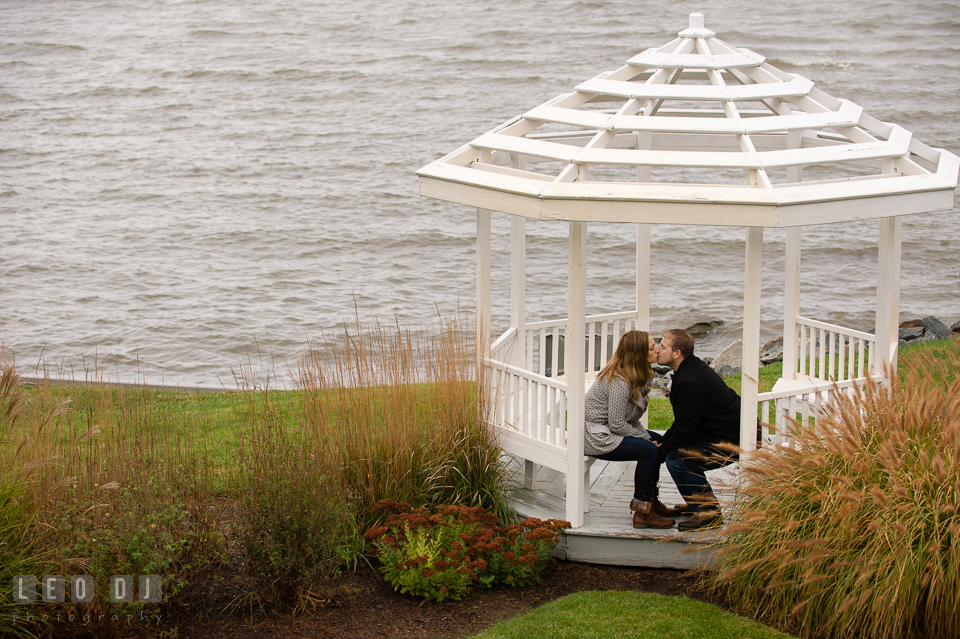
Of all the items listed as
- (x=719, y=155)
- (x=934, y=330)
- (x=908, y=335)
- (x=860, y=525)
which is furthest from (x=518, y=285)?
(x=934, y=330)

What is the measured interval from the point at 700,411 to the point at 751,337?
601mm

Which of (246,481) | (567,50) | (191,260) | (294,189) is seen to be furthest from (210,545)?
(567,50)

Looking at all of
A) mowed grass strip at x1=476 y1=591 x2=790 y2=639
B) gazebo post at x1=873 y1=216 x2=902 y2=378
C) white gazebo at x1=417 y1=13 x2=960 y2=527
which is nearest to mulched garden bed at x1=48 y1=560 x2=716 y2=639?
mowed grass strip at x1=476 y1=591 x2=790 y2=639

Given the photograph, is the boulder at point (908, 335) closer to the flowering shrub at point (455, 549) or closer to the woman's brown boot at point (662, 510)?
the woman's brown boot at point (662, 510)

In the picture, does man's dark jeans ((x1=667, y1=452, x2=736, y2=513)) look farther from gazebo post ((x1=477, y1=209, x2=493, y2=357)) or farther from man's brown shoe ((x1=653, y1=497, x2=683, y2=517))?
gazebo post ((x1=477, y1=209, x2=493, y2=357))

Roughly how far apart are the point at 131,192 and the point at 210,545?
22634mm

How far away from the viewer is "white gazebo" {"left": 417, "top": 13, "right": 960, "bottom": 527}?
5.36m

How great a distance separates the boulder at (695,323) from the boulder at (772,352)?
5.84ft

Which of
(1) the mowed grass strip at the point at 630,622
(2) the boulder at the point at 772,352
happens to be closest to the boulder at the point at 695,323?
(2) the boulder at the point at 772,352

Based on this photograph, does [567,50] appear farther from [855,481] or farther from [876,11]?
[855,481]

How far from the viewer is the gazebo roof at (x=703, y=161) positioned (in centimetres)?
531

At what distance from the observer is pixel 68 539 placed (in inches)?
194

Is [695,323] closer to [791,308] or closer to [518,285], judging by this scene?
[791,308]

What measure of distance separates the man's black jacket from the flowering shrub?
1.00 m
